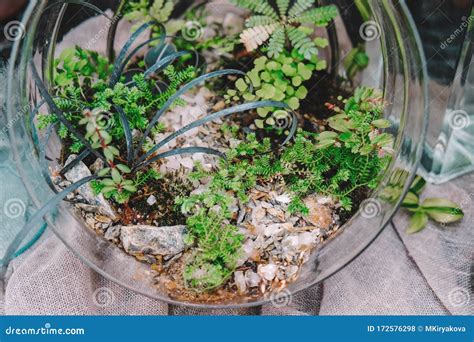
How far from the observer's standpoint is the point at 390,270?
1.70 meters

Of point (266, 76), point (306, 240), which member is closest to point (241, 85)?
point (266, 76)

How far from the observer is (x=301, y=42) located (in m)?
1.53

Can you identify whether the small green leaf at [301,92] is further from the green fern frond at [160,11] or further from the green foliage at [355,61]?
the green fern frond at [160,11]

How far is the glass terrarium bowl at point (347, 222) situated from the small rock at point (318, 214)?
5 centimetres

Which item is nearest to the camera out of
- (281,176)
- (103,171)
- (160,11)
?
(103,171)

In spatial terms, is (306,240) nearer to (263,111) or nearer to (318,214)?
(318,214)

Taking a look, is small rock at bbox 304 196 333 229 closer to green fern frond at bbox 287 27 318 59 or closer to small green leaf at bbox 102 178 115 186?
green fern frond at bbox 287 27 318 59

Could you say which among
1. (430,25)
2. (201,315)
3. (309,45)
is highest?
(309,45)

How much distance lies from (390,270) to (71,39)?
127cm

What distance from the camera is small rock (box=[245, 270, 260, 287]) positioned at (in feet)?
4.70

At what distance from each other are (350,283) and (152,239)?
657 mm

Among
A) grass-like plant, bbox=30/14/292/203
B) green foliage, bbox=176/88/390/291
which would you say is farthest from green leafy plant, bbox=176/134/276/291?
grass-like plant, bbox=30/14/292/203
